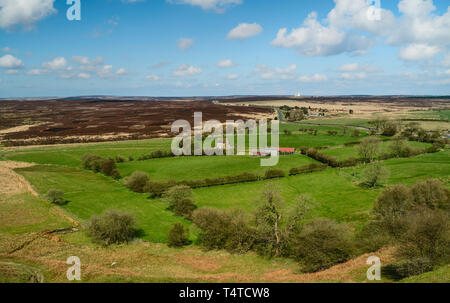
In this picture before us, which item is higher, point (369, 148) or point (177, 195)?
point (369, 148)

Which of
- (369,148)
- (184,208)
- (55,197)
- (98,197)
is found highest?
(369,148)

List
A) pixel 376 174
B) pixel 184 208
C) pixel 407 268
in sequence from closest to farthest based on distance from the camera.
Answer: pixel 407 268, pixel 184 208, pixel 376 174

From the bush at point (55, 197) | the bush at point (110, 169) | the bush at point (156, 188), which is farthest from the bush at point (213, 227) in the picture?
the bush at point (110, 169)

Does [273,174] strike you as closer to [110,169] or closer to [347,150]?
[347,150]

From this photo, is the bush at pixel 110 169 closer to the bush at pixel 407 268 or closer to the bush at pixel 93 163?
the bush at pixel 93 163

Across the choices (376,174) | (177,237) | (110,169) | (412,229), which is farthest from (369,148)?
(110,169)

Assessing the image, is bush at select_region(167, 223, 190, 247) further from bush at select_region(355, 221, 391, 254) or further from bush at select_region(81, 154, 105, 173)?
bush at select_region(81, 154, 105, 173)

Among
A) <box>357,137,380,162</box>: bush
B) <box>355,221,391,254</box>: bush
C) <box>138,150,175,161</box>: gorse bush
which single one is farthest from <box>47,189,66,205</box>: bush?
<box>357,137,380,162</box>: bush
